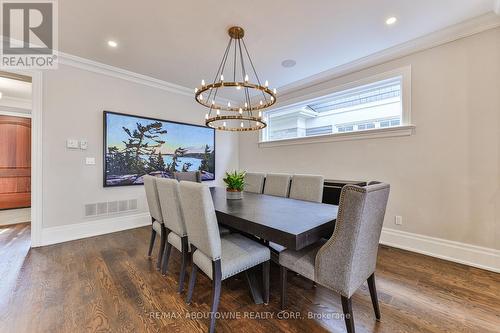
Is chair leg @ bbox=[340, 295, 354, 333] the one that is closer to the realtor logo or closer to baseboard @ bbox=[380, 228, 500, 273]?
baseboard @ bbox=[380, 228, 500, 273]

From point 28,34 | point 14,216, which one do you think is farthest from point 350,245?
point 14,216

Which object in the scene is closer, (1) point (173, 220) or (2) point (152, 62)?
(1) point (173, 220)

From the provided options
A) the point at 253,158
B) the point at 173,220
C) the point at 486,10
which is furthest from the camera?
the point at 253,158

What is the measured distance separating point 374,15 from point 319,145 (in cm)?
195

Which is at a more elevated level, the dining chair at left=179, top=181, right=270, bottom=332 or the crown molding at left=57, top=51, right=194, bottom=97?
the crown molding at left=57, top=51, right=194, bottom=97

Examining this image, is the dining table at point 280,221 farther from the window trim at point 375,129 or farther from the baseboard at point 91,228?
the baseboard at point 91,228

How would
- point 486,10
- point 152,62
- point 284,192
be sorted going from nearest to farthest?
point 486,10
point 284,192
point 152,62

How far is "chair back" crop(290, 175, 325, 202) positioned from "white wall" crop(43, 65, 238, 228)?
9.31ft

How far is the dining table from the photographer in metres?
1.30

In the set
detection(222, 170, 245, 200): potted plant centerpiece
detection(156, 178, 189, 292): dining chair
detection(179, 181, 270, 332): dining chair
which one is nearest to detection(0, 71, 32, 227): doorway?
detection(156, 178, 189, 292): dining chair

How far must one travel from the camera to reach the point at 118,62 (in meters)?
3.26

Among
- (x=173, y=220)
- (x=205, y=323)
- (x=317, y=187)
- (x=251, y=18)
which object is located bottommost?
(x=205, y=323)

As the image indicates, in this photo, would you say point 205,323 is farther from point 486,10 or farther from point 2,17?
point 486,10

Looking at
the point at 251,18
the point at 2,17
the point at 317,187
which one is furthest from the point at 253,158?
the point at 2,17
